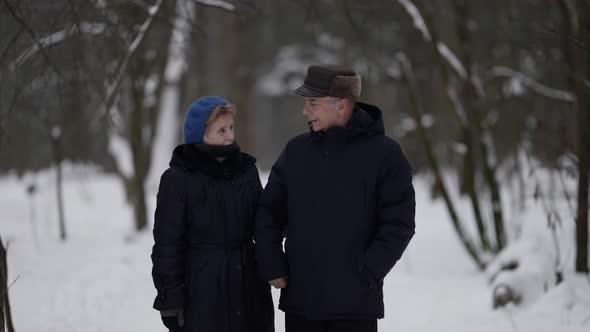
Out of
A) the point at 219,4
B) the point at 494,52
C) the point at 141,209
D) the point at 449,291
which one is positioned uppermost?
the point at 494,52

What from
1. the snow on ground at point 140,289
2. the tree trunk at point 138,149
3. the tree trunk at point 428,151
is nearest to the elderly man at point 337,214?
the snow on ground at point 140,289

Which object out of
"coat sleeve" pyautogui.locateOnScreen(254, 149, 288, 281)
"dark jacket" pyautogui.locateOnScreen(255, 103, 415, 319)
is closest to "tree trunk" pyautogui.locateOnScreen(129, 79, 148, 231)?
"coat sleeve" pyautogui.locateOnScreen(254, 149, 288, 281)

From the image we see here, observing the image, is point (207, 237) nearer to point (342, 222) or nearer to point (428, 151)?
point (342, 222)

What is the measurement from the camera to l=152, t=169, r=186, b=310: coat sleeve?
3053mm

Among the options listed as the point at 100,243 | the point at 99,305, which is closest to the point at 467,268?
the point at 99,305

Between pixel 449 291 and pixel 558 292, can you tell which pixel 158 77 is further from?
pixel 558 292

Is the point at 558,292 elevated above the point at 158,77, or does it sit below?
below

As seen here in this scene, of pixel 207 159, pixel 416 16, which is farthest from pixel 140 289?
pixel 207 159

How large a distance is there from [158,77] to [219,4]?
6370mm

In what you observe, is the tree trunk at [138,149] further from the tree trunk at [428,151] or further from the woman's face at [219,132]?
the woman's face at [219,132]

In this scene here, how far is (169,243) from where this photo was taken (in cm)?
309

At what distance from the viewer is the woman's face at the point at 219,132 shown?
321 centimetres

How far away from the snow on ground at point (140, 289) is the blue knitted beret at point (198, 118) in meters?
A: 2.19

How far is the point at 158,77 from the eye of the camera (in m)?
11.3
